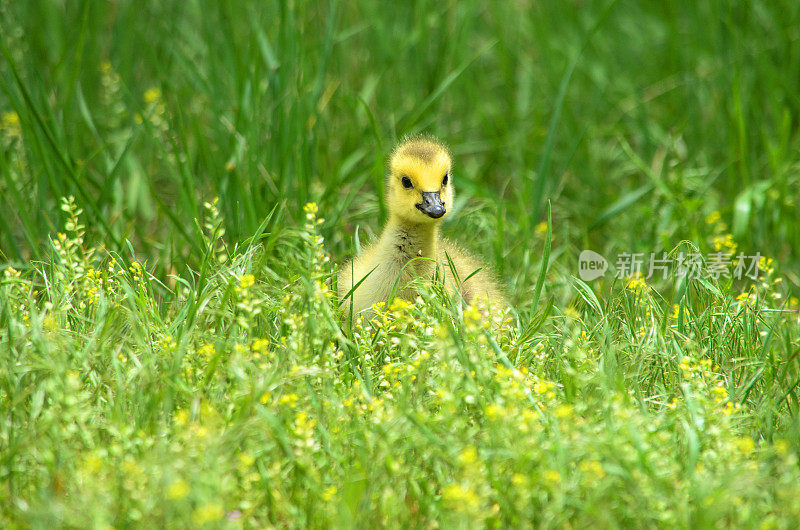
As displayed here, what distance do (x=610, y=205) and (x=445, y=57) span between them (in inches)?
43.6

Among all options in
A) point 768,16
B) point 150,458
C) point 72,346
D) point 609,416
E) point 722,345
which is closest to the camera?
point 150,458

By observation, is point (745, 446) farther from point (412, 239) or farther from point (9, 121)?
point (9, 121)

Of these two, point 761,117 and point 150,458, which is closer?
point 150,458

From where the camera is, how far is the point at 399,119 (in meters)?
4.59

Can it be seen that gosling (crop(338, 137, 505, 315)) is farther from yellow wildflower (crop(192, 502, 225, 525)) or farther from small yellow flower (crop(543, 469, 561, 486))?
yellow wildflower (crop(192, 502, 225, 525))

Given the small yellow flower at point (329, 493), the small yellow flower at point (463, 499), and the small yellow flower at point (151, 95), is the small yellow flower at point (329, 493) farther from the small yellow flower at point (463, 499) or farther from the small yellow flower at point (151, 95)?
the small yellow flower at point (151, 95)

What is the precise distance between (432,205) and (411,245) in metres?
0.20

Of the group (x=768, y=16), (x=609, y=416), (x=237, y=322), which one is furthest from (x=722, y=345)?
(x=768, y=16)

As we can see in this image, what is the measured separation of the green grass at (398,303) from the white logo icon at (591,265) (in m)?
0.07

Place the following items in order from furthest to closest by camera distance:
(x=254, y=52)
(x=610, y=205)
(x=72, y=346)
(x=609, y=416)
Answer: (x=610, y=205) → (x=254, y=52) → (x=72, y=346) → (x=609, y=416)

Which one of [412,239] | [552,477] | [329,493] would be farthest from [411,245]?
[552,477]

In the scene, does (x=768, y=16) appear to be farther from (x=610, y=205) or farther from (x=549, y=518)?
(x=549, y=518)

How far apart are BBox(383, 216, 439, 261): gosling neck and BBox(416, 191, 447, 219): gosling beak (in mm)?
118

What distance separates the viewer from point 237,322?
259 cm
